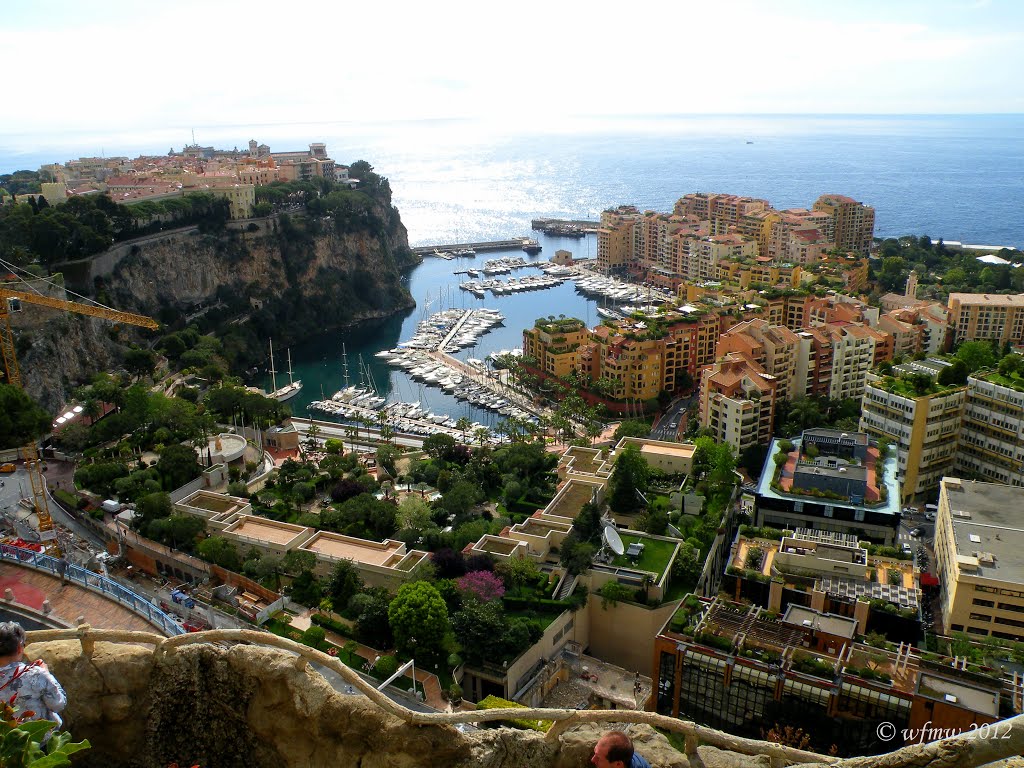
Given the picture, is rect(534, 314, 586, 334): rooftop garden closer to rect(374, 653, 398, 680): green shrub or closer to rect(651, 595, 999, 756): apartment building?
rect(651, 595, 999, 756): apartment building

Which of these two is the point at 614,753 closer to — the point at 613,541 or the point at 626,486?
the point at 613,541

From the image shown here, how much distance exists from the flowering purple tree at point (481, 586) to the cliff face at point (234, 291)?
14866 millimetres

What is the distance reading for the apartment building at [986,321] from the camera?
24.7 meters

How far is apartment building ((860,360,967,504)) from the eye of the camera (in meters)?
16.6

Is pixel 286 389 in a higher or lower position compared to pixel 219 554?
lower

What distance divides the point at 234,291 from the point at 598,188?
2552 inches

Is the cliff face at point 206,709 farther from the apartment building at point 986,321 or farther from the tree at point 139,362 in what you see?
the apartment building at point 986,321

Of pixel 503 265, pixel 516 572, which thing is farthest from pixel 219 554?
pixel 503 265

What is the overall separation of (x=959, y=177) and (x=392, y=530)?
320 ft

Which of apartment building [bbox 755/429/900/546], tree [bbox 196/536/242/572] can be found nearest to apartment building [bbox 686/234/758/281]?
apartment building [bbox 755/429/900/546]

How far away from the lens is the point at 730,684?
32.5 feet

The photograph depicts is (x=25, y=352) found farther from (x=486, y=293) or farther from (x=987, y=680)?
(x=486, y=293)

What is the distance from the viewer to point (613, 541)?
1290 cm

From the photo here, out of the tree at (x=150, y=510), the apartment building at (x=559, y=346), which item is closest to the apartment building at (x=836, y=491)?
the tree at (x=150, y=510)
